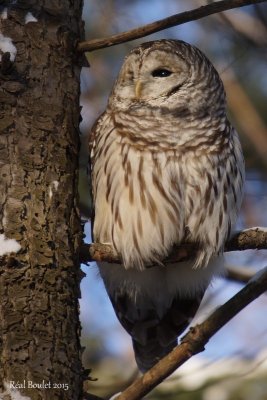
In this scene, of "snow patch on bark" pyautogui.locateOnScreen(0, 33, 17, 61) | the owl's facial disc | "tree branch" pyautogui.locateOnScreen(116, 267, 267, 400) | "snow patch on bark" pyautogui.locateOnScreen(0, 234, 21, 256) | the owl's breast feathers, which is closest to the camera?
Result: "tree branch" pyautogui.locateOnScreen(116, 267, 267, 400)

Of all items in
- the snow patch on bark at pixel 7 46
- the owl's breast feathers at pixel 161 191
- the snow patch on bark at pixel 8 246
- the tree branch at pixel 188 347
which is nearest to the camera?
the tree branch at pixel 188 347

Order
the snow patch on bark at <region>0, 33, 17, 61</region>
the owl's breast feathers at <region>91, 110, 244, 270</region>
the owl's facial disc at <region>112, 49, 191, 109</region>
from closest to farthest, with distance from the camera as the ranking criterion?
the snow patch on bark at <region>0, 33, 17, 61</region> < the owl's breast feathers at <region>91, 110, 244, 270</region> < the owl's facial disc at <region>112, 49, 191, 109</region>

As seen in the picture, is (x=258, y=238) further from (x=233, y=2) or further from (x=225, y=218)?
(x=233, y=2)

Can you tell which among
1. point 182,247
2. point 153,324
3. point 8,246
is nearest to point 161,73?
point 182,247

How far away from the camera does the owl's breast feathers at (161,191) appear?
10.3ft

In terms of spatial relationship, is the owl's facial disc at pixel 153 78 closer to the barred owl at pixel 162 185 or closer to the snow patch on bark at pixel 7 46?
the barred owl at pixel 162 185

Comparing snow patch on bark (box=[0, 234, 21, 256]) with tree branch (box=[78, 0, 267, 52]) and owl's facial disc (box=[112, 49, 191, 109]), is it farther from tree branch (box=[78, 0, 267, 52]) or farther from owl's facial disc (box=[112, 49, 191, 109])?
owl's facial disc (box=[112, 49, 191, 109])

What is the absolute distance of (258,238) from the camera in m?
2.76

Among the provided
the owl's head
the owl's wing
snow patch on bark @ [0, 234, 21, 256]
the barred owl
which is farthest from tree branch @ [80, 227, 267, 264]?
the owl's head

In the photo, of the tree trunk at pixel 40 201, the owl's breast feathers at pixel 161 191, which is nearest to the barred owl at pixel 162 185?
the owl's breast feathers at pixel 161 191

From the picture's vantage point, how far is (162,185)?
312 cm

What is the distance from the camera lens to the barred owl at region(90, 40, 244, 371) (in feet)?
10.3

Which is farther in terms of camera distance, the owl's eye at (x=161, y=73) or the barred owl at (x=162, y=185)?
the owl's eye at (x=161, y=73)

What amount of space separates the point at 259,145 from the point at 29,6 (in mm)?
2377
